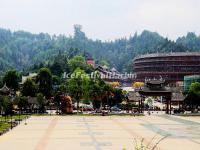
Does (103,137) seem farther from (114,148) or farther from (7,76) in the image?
(7,76)

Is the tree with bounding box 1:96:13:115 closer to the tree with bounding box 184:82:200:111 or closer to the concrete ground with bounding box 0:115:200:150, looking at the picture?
the concrete ground with bounding box 0:115:200:150

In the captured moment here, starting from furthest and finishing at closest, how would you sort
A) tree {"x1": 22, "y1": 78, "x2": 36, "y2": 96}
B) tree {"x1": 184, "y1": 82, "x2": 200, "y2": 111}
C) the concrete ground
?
tree {"x1": 22, "y1": 78, "x2": 36, "y2": 96}
tree {"x1": 184, "y1": 82, "x2": 200, "y2": 111}
the concrete ground

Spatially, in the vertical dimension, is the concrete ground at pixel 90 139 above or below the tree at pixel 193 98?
below

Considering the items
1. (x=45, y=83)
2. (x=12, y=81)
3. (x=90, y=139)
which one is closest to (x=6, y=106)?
(x=90, y=139)

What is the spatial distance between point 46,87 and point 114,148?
298 feet

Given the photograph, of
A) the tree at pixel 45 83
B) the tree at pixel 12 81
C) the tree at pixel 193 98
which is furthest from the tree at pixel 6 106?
the tree at pixel 12 81

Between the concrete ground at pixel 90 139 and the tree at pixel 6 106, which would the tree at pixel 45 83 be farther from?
the concrete ground at pixel 90 139

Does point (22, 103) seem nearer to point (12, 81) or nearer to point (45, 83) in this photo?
point (45, 83)

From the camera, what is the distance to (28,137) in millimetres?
52875

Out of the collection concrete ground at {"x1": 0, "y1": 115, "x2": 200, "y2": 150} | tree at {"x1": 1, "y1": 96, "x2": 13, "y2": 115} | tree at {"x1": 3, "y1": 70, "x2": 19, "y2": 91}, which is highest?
tree at {"x1": 3, "y1": 70, "x2": 19, "y2": 91}

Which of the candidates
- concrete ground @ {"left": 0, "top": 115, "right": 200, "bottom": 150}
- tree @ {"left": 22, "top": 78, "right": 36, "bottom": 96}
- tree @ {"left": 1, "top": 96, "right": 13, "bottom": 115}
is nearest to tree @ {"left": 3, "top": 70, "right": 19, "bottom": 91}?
tree @ {"left": 22, "top": 78, "right": 36, "bottom": 96}

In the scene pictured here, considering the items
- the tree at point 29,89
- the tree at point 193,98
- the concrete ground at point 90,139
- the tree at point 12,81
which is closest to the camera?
the concrete ground at point 90,139

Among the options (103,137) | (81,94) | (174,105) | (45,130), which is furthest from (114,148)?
(174,105)

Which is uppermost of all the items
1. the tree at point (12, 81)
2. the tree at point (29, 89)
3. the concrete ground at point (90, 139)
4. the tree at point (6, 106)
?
the tree at point (12, 81)
